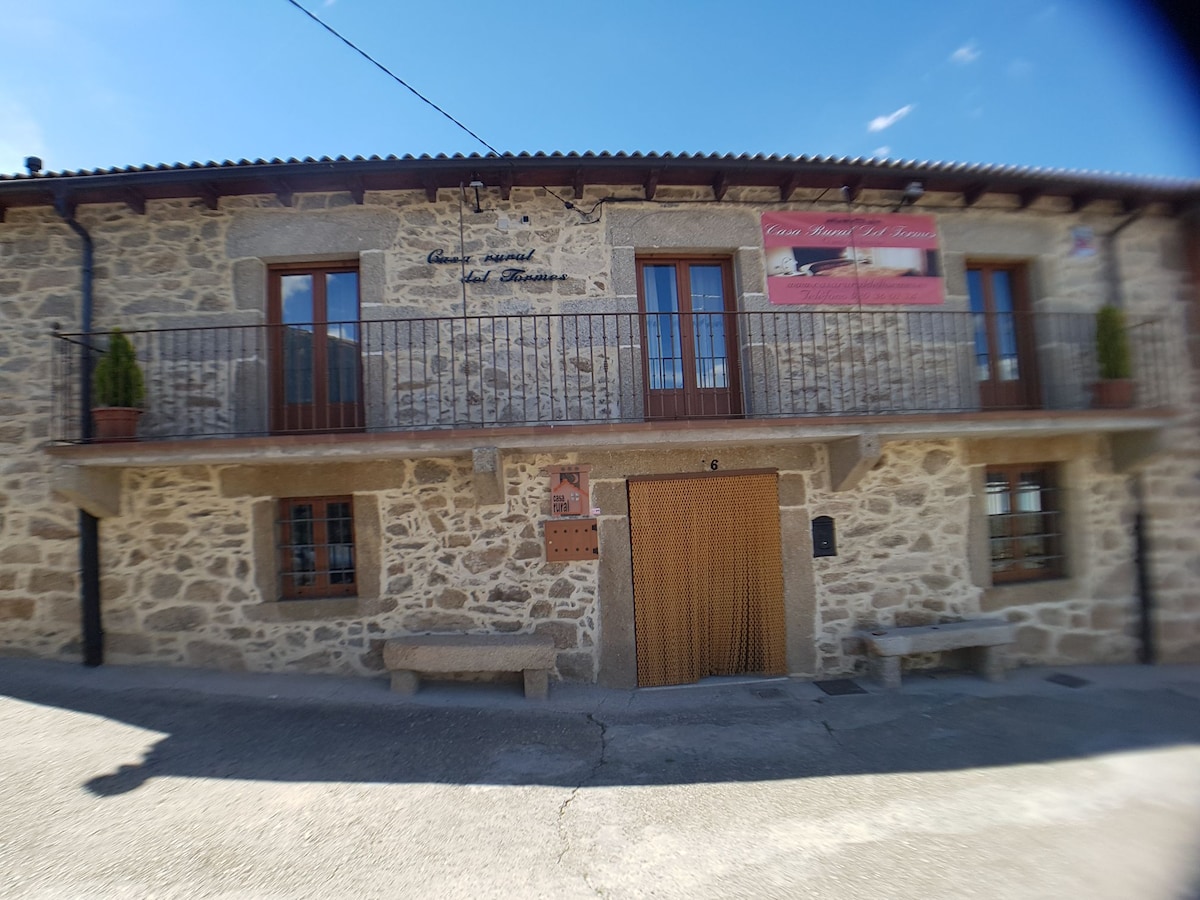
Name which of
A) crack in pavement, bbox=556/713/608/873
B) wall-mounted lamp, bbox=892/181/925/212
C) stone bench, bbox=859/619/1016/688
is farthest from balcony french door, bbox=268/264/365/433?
wall-mounted lamp, bbox=892/181/925/212

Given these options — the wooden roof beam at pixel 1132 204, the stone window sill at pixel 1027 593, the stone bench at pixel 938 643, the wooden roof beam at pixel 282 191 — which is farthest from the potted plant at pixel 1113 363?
the wooden roof beam at pixel 282 191

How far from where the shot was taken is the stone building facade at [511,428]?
5.68 meters

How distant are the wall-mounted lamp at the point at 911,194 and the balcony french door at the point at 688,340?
2.05 metres

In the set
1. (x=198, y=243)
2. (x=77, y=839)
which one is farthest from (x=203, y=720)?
(x=198, y=243)

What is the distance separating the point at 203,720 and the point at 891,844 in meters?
4.89

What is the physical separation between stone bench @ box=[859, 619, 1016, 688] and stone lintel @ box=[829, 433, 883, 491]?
1.49 metres

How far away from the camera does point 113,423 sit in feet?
17.6

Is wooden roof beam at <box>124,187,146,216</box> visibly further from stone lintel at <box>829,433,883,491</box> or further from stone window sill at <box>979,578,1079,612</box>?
stone window sill at <box>979,578,1079,612</box>

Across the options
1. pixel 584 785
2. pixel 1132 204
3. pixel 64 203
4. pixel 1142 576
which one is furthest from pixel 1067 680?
pixel 64 203

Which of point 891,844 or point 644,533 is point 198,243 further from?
point 891,844

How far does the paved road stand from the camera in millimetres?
2967

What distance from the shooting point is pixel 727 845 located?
323 cm

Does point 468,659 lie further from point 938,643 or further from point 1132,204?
point 1132,204

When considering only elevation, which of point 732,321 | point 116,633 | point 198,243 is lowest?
point 116,633
